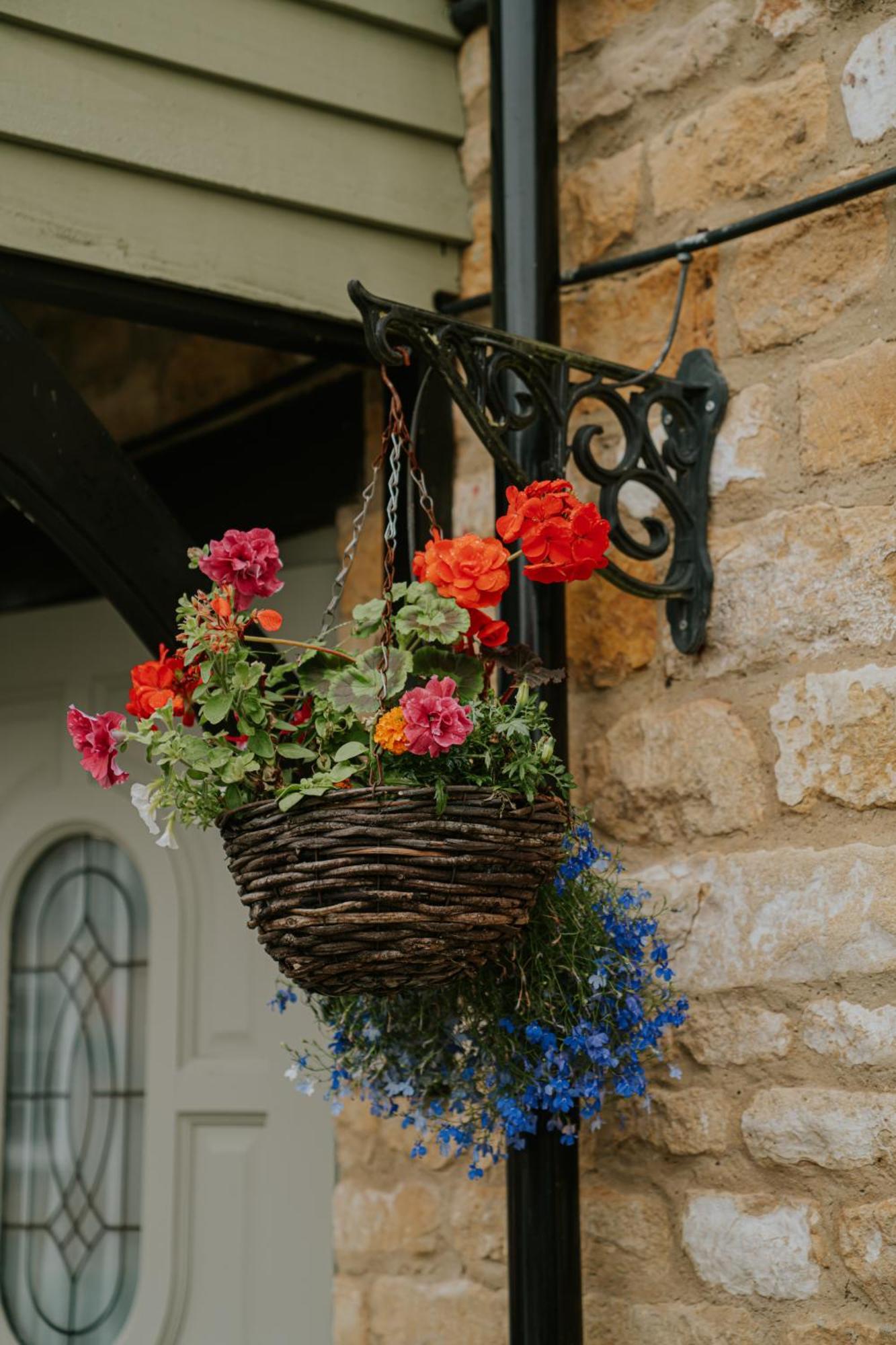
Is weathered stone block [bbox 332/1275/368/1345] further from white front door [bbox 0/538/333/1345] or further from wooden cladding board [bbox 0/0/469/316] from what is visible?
wooden cladding board [bbox 0/0/469/316]

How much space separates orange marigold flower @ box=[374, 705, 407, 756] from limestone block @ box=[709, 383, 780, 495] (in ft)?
2.57

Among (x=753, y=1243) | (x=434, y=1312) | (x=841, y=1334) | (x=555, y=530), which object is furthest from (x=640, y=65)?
(x=434, y=1312)

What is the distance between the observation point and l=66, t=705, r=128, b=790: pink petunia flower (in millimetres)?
1817

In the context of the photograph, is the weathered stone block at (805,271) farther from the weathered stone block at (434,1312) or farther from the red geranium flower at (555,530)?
the weathered stone block at (434,1312)

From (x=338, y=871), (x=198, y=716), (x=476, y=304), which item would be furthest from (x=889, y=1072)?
(x=476, y=304)

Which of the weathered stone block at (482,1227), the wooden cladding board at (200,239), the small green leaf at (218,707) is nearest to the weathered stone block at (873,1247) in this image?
the weathered stone block at (482,1227)

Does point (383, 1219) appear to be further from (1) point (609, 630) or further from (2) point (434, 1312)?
(1) point (609, 630)

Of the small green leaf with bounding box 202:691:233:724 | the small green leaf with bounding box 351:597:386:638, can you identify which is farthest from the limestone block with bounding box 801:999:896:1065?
the small green leaf with bounding box 202:691:233:724

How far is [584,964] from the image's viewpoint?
1981 millimetres

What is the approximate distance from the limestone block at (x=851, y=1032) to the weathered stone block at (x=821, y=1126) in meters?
0.05

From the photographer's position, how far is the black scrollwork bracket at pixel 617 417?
6.58ft

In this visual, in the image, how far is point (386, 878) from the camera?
5.52ft

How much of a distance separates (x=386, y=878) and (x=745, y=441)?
95 centimetres

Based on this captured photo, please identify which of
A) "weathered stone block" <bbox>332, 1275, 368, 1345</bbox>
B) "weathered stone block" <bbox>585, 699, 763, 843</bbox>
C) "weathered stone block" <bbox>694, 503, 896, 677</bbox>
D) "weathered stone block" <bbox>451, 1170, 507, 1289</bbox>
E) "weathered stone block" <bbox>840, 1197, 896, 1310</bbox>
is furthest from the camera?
"weathered stone block" <bbox>332, 1275, 368, 1345</bbox>
